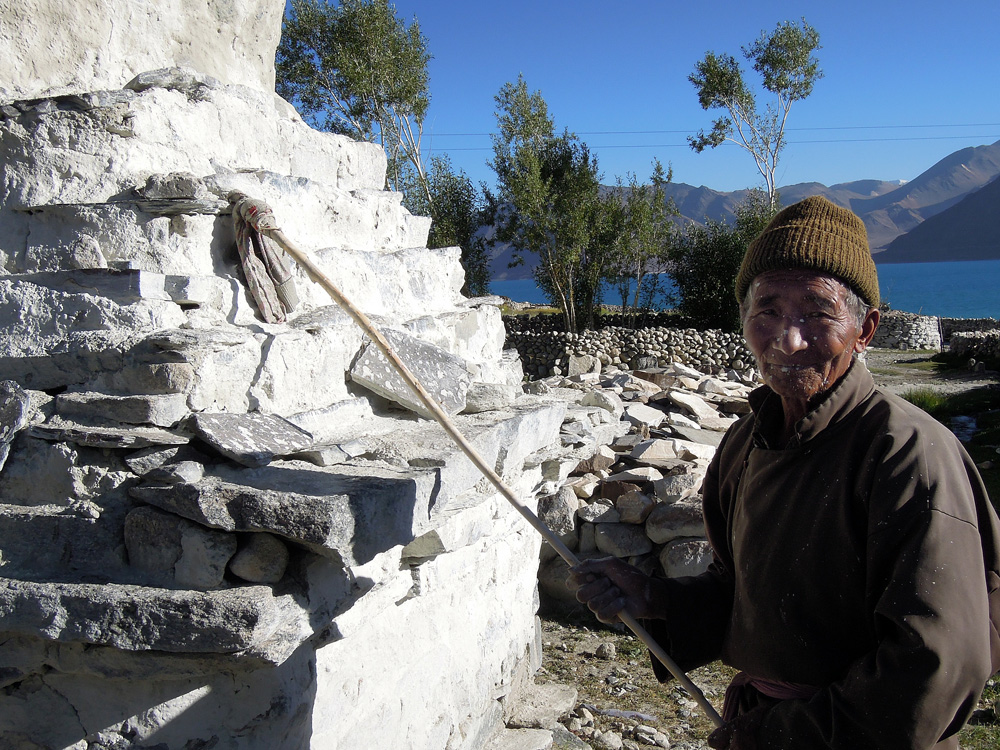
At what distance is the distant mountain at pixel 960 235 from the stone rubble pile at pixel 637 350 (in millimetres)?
156295

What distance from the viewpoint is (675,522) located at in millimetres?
5965

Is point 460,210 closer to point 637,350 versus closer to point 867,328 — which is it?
point 637,350

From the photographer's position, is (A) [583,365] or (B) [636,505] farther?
(A) [583,365]

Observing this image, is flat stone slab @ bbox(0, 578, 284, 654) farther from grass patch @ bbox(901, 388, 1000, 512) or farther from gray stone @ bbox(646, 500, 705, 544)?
grass patch @ bbox(901, 388, 1000, 512)

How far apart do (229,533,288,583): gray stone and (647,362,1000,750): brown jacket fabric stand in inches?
45.5

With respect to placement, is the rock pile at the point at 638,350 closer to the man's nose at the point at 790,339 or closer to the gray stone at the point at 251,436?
the gray stone at the point at 251,436

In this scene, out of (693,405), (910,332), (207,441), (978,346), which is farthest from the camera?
(910,332)

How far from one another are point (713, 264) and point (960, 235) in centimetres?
16359

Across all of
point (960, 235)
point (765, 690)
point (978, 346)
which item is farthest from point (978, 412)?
point (960, 235)

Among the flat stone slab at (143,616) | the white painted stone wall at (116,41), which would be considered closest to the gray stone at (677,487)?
the white painted stone wall at (116,41)

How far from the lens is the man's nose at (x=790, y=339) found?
5.38 ft

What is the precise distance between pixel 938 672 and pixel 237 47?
3595 millimetres

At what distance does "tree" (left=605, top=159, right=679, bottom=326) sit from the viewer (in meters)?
22.8

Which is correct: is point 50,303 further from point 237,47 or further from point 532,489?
point 532,489
